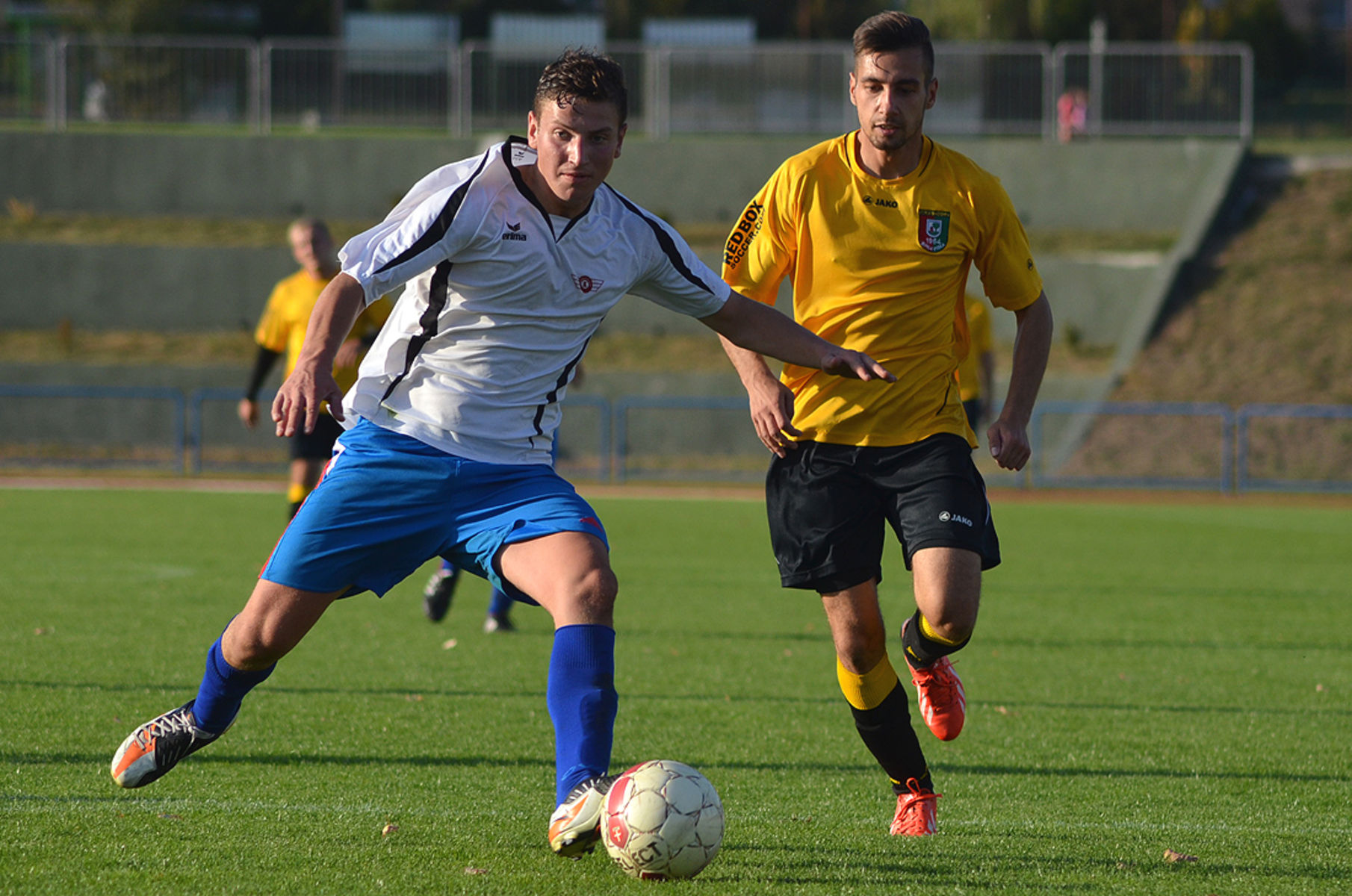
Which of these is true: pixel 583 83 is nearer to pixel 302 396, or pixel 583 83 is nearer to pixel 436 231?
pixel 436 231

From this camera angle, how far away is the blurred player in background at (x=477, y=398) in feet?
13.3

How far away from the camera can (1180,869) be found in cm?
408

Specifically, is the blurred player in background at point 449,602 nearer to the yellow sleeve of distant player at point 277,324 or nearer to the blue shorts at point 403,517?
the yellow sleeve of distant player at point 277,324

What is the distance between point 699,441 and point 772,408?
821 inches

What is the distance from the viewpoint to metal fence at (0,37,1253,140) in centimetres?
3105

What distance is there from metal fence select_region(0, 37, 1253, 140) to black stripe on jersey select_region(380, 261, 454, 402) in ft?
90.2

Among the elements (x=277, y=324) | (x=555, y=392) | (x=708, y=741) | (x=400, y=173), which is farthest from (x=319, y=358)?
(x=400, y=173)

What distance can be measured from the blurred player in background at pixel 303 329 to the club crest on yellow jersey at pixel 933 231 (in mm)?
5288

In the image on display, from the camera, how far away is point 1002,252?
494 centimetres

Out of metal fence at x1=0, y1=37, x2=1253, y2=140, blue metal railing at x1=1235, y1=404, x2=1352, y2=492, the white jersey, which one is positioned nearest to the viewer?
the white jersey

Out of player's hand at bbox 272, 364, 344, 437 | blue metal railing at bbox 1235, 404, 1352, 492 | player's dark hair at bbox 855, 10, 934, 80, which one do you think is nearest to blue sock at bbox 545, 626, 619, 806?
player's hand at bbox 272, 364, 344, 437

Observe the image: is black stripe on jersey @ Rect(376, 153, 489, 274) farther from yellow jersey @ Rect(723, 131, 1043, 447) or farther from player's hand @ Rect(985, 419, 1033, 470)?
player's hand @ Rect(985, 419, 1033, 470)

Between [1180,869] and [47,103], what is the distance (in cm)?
3223

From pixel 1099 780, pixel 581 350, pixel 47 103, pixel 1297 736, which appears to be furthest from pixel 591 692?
pixel 47 103
